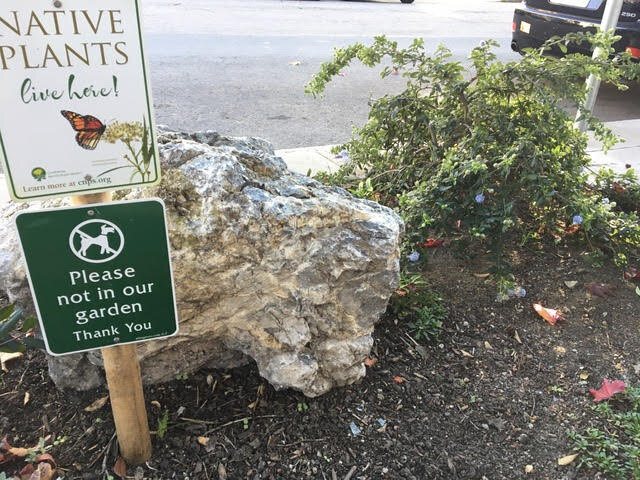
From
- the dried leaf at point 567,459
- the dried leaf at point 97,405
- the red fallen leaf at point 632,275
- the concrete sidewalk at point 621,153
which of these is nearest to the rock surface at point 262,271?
the dried leaf at point 97,405

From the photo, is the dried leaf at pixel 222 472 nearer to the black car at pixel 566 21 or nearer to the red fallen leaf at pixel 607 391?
the red fallen leaf at pixel 607 391

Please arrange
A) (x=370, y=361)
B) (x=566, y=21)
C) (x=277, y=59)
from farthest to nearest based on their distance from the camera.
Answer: (x=277, y=59)
(x=566, y=21)
(x=370, y=361)

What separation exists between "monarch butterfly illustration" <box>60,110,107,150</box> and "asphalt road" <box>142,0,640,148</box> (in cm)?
352

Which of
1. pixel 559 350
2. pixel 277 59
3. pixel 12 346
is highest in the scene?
pixel 12 346

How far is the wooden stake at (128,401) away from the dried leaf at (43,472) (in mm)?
223

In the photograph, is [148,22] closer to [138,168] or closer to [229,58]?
[229,58]

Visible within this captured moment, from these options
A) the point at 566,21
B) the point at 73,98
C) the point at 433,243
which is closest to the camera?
the point at 73,98

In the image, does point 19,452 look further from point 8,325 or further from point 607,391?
point 607,391

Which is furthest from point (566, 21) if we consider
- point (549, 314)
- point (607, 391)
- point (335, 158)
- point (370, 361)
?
point (370, 361)

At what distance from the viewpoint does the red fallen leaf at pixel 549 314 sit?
8.96ft

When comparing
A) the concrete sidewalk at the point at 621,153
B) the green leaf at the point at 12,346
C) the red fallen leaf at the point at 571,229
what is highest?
the green leaf at the point at 12,346

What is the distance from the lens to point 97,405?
2174mm

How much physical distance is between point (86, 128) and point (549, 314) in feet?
7.27

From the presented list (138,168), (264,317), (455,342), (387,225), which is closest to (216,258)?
(264,317)
